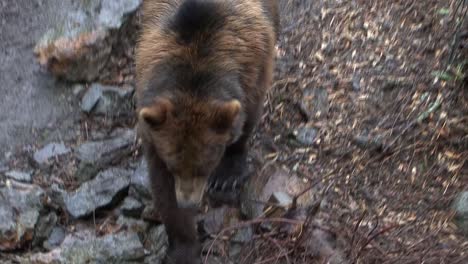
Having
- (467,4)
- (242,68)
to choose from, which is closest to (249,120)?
(242,68)

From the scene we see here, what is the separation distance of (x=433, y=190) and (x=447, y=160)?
29cm

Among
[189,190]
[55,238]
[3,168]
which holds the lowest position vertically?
[55,238]

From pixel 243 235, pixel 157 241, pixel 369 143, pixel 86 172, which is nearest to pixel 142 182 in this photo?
pixel 157 241

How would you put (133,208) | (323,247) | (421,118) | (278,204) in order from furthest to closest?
(421,118)
(133,208)
(278,204)
(323,247)

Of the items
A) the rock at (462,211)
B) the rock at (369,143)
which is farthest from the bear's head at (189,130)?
the rock at (462,211)

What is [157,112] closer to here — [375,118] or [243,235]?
[243,235]

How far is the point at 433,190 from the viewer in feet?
Result: 20.7

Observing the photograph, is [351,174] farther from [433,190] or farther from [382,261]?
[382,261]

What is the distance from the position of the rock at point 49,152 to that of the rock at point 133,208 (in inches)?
30.5

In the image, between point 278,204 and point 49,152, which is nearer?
point 278,204

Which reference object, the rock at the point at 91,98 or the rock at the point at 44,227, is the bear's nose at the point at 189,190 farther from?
the rock at the point at 91,98

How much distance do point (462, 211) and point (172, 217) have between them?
1996 millimetres

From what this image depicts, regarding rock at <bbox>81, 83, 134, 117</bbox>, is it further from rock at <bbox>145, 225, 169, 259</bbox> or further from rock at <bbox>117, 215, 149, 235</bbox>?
rock at <bbox>145, 225, 169, 259</bbox>

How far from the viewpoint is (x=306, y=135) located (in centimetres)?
667
